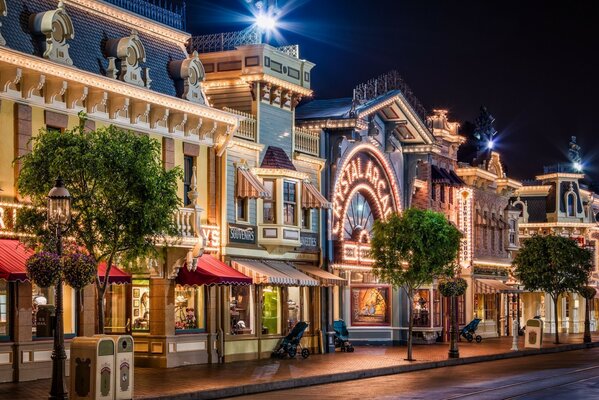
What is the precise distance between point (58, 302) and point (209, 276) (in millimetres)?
12875

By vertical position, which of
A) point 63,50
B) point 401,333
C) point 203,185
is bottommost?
point 401,333

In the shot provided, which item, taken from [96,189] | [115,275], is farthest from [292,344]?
[96,189]

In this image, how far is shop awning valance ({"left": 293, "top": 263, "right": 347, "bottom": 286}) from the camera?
→ 41969mm

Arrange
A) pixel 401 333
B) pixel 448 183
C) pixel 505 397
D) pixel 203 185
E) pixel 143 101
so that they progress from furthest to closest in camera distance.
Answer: pixel 448 183 < pixel 401 333 < pixel 203 185 < pixel 143 101 < pixel 505 397

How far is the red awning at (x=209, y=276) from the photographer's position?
114 ft

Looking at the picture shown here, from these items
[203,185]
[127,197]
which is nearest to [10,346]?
[127,197]

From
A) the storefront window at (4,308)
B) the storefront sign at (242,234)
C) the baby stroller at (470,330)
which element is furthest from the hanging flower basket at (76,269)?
the baby stroller at (470,330)

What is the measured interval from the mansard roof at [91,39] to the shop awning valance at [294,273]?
8.09 m

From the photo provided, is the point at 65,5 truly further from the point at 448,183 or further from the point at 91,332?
the point at 448,183

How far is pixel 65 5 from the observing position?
31578 millimetres

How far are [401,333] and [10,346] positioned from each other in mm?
25732

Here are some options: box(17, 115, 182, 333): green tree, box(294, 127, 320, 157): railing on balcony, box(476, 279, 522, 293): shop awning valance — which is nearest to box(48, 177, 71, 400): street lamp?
box(17, 115, 182, 333): green tree

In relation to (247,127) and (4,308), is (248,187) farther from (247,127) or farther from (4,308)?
(4,308)

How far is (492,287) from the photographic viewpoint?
61.1 meters
